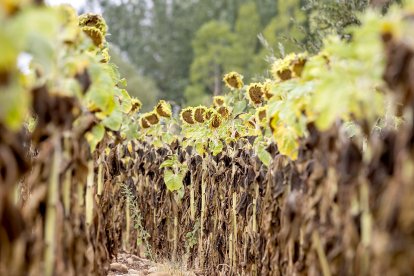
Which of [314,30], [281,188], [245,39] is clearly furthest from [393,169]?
[245,39]

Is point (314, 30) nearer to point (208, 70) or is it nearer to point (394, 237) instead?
point (394, 237)

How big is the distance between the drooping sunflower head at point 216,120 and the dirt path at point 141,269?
1.28 meters

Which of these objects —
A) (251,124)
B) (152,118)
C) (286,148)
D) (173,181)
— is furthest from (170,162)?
(286,148)

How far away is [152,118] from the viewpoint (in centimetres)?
629

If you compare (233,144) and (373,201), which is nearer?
(373,201)

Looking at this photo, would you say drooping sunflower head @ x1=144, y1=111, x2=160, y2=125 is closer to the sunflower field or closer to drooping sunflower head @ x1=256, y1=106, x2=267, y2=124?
the sunflower field

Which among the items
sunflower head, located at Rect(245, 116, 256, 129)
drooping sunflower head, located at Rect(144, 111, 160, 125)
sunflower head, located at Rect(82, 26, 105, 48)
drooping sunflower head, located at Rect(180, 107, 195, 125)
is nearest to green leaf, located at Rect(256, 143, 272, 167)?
sunflower head, located at Rect(245, 116, 256, 129)

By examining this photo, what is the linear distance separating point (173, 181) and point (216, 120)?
90cm

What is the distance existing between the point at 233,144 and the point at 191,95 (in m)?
26.9

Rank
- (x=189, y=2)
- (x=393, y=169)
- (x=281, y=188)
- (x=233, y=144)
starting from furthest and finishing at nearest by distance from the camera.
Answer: (x=189, y=2) → (x=233, y=144) → (x=281, y=188) → (x=393, y=169)

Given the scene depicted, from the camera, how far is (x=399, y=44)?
1.85 m

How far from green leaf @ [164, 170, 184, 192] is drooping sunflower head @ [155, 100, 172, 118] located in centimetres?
59

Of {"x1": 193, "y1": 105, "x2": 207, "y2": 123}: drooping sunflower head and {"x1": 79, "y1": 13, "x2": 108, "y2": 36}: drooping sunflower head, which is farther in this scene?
{"x1": 193, "y1": 105, "x2": 207, "y2": 123}: drooping sunflower head

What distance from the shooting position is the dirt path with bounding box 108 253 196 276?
17.1ft
